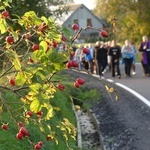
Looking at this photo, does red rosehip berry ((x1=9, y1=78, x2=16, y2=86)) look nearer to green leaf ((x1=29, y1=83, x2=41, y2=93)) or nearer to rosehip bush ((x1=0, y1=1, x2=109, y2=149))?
rosehip bush ((x1=0, y1=1, x2=109, y2=149))

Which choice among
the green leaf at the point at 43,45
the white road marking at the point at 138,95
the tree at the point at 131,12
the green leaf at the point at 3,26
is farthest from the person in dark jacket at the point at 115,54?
the tree at the point at 131,12

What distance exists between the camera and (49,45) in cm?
291

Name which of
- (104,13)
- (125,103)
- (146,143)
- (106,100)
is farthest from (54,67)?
(104,13)

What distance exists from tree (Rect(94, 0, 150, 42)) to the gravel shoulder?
39211 millimetres

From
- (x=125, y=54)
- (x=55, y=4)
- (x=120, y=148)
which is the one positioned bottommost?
(x=120, y=148)

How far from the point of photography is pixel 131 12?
5238 cm

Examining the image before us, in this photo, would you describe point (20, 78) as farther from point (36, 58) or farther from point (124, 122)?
point (124, 122)

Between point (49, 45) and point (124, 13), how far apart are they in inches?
2021

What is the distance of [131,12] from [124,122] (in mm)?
43966

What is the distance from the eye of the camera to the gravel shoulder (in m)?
7.87

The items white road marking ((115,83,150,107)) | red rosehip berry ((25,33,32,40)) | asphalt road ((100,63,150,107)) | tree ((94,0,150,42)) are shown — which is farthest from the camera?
tree ((94,0,150,42))

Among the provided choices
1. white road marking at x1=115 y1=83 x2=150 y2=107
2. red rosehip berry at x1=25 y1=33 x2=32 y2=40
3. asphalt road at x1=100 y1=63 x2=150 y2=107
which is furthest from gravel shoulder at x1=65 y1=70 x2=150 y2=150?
red rosehip berry at x1=25 y1=33 x2=32 y2=40

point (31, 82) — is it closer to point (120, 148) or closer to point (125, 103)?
point (120, 148)

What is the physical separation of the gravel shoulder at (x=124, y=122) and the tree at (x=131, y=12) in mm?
39211
